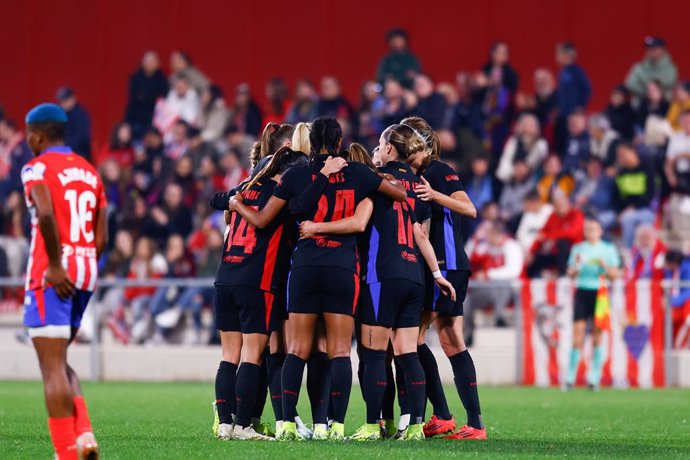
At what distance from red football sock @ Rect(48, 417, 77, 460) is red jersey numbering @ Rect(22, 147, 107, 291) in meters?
0.70

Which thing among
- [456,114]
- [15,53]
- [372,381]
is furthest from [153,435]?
[15,53]

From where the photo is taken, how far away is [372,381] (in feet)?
29.3

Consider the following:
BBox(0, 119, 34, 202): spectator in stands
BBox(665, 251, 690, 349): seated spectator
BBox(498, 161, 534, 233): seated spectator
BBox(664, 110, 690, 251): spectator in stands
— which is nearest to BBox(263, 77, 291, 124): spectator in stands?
BBox(0, 119, 34, 202): spectator in stands

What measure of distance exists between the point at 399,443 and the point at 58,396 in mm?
2676

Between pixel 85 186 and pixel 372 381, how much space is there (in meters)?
2.69

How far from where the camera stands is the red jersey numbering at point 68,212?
275 inches

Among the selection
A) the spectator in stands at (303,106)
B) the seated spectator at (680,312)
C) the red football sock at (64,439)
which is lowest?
the red football sock at (64,439)

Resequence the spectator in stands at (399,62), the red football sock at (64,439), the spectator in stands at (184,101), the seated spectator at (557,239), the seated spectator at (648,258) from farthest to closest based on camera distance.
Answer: the spectator in stands at (184,101)
the spectator in stands at (399,62)
the seated spectator at (557,239)
the seated spectator at (648,258)
the red football sock at (64,439)

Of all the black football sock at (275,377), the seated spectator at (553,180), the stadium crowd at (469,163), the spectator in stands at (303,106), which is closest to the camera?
the black football sock at (275,377)

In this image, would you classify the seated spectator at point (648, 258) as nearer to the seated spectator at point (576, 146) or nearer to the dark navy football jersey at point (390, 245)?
the seated spectator at point (576, 146)

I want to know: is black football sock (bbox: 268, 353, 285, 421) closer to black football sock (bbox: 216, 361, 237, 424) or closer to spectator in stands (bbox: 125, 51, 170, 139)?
black football sock (bbox: 216, 361, 237, 424)

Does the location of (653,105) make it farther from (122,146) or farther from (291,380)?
(291,380)

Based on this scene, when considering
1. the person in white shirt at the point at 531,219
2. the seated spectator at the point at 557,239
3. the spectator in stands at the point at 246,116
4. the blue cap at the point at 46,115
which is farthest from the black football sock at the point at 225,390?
the spectator in stands at the point at 246,116

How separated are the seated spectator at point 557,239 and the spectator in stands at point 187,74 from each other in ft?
25.8
